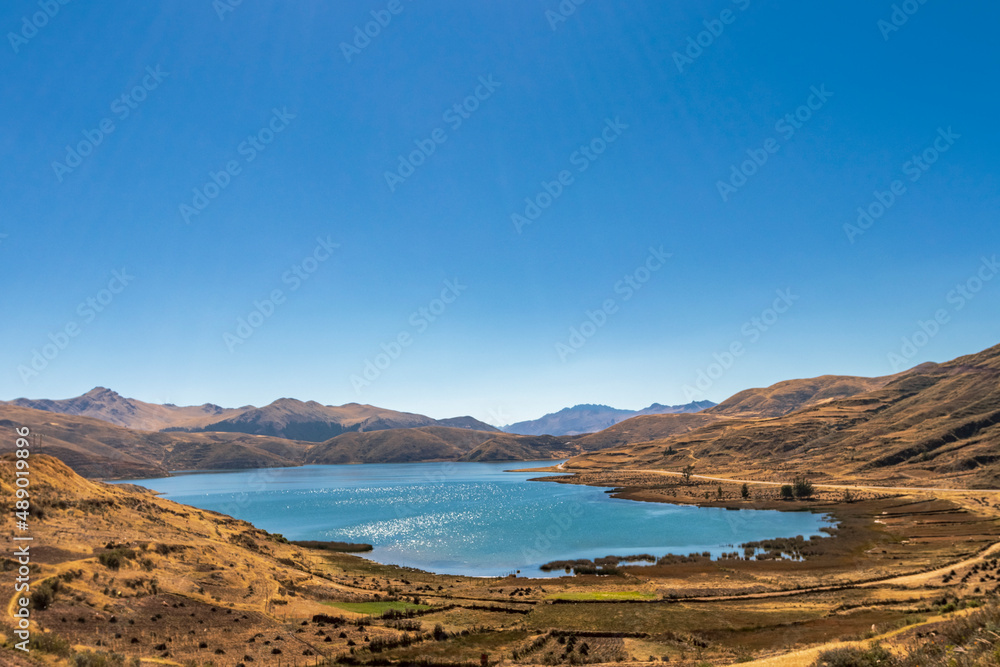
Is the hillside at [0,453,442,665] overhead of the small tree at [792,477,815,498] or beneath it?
overhead

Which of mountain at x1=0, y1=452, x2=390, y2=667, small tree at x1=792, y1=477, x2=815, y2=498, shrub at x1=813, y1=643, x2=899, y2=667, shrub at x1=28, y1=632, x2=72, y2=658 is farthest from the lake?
shrub at x1=28, y1=632, x2=72, y2=658

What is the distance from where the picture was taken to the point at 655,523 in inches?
3686

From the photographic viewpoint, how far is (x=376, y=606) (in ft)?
136

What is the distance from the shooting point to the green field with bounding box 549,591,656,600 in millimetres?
44369

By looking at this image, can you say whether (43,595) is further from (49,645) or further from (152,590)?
(49,645)

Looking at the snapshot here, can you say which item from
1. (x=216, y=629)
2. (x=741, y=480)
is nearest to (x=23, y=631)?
(x=216, y=629)

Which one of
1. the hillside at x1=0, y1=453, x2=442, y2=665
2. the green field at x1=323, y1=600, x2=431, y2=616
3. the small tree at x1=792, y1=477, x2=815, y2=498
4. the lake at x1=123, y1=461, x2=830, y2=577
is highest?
the hillside at x1=0, y1=453, x2=442, y2=665

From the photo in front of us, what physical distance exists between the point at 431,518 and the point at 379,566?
1834 inches

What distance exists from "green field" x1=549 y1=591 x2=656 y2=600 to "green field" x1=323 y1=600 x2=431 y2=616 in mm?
12081

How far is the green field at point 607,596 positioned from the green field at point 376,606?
39.6 ft

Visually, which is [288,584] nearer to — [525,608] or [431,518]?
[525,608]

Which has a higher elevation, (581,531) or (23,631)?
(23,631)

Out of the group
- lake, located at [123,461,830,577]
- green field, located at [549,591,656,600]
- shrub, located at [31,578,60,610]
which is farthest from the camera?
lake, located at [123,461,830,577]

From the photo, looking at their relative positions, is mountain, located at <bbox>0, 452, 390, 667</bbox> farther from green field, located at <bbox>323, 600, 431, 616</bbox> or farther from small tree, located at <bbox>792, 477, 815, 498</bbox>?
small tree, located at <bbox>792, 477, 815, 498</bbox>
